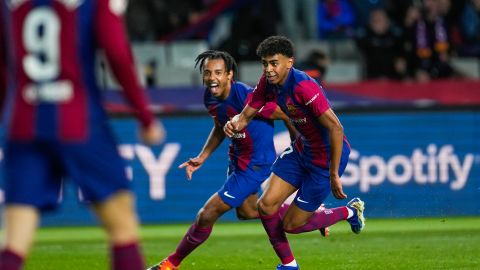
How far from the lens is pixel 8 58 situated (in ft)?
19.3

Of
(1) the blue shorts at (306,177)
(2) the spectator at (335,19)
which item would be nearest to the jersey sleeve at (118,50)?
(1) the blue shorts at (306,177)

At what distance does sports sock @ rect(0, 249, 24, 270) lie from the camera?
5.79 meters

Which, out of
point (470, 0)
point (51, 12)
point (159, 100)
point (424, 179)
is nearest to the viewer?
point (51, 12)

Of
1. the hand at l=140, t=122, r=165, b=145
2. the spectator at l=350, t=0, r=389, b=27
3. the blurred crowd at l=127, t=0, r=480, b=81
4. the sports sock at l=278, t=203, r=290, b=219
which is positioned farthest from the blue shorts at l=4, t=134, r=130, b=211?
the spectator at l=350, t=0, r=389, b=27

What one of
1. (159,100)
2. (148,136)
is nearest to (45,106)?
(148,136)

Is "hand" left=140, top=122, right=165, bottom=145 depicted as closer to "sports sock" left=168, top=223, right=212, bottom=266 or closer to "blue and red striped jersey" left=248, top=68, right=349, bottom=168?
"blue and red striped jersey" left=248, top=68, right=349, bottom=168

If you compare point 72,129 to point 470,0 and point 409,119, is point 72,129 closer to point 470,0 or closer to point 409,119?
point 409,119

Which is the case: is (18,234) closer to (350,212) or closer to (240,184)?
(240,184)

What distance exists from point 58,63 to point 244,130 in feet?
14.7

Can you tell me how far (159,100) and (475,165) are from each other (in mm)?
4828

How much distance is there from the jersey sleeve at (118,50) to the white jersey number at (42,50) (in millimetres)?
229

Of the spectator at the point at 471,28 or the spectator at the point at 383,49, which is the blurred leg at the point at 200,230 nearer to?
the spectator at the point at 383,49

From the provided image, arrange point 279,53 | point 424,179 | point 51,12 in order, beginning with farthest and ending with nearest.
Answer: point 424,179
point 279,53
point 51,12

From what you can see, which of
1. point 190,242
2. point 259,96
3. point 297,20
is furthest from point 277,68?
point 297,20
